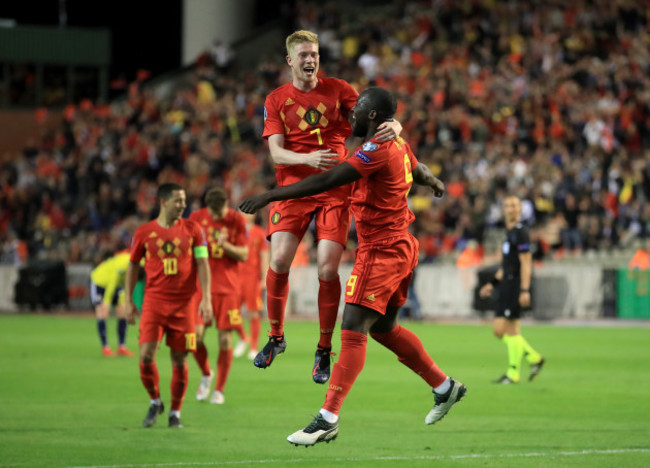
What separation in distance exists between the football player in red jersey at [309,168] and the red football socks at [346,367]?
314 millimetres

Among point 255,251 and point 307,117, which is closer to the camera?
point 307,117

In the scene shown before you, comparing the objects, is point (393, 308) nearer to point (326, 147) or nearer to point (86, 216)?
point (326, 147)

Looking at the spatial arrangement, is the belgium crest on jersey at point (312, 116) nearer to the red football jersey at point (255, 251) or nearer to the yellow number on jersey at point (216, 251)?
the yellow number on jersey at point (216, 251)

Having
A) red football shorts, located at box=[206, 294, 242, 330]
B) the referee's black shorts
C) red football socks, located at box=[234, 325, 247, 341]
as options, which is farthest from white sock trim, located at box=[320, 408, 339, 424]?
the referee's black shorts

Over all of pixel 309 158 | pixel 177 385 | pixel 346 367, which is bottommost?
pixel 177 385

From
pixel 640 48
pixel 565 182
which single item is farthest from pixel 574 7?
pixel 565 182

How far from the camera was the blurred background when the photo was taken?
26.8 m

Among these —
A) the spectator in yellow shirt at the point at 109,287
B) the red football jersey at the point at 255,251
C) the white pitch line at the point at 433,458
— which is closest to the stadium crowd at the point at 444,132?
the spectator in yellow shirt at the point at 109,287

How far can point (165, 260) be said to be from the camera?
11195mm

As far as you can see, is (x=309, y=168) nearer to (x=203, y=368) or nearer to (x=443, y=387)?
(x=443, y=387)

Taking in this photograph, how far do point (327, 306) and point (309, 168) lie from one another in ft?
3.44

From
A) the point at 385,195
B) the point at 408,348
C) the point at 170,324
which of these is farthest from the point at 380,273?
the point at 170,324

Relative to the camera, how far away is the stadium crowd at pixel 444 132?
27.4m

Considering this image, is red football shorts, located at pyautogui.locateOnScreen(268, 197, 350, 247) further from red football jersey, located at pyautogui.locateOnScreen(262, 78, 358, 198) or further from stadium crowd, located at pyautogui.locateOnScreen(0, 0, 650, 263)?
stadium crowd, located at pyautogui.locateOnScreen(0, 0, 650, 263)
